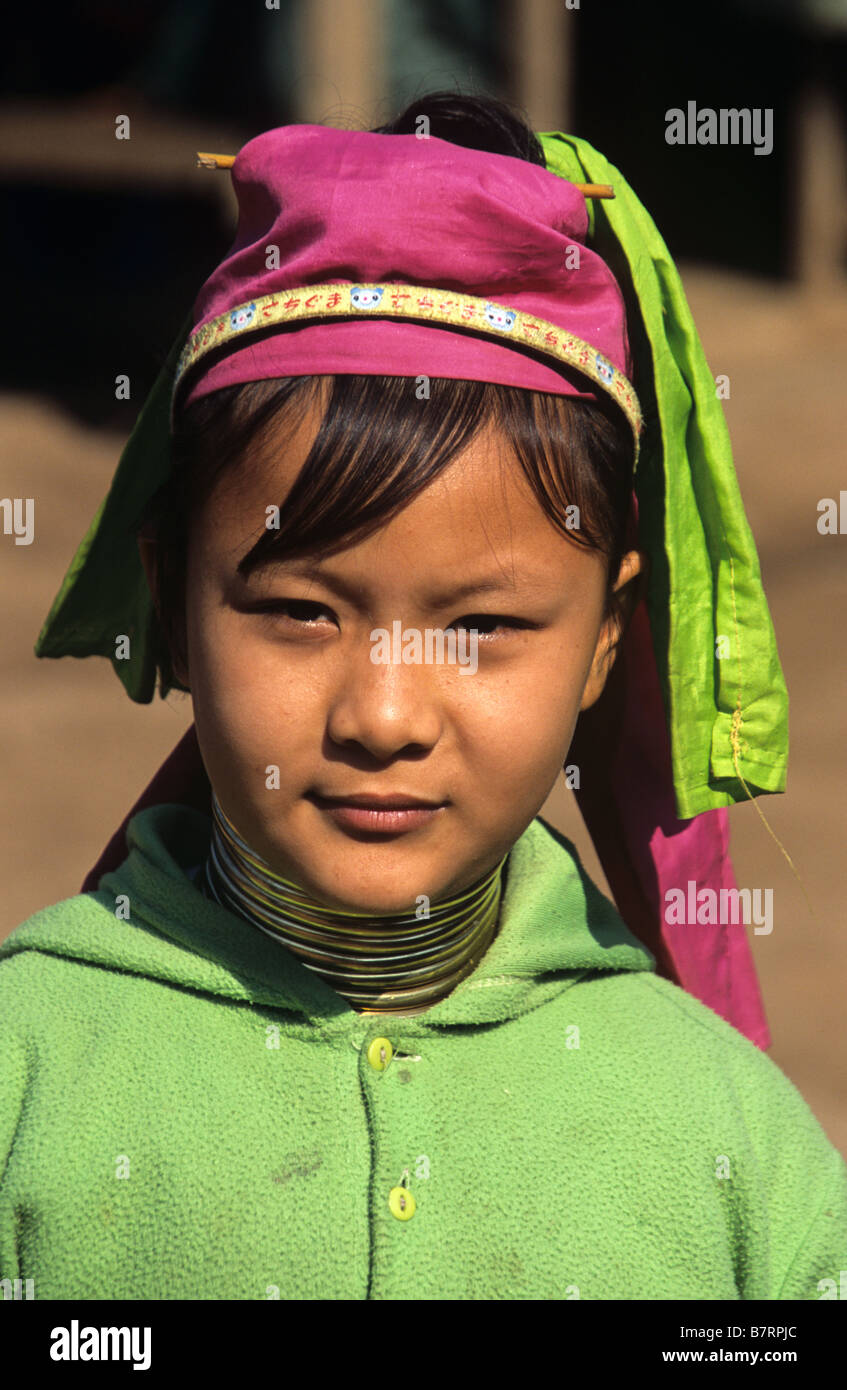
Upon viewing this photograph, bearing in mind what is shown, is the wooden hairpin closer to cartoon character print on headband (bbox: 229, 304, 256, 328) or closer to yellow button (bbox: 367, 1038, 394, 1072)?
cartoon character print on headband (bbox: 229, 304, 256, 328)

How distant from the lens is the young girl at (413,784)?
1387 mm

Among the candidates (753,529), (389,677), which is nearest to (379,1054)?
(389,677)

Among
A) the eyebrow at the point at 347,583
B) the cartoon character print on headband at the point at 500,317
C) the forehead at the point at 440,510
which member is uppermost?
the cartoon character print on headband at the point at 500,317

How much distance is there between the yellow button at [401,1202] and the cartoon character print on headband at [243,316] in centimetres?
81

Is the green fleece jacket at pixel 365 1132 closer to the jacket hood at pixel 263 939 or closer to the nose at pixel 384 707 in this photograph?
the jacket hood at pixel 263 939

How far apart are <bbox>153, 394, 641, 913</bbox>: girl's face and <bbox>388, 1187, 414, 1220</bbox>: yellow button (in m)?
0.26

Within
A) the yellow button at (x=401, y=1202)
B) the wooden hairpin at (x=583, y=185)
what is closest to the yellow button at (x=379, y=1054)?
the yellow button at (x=401, y=1202)

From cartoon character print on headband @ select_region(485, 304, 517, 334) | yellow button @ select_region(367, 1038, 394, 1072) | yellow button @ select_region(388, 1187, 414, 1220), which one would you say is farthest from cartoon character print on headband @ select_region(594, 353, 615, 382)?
yellow button @ select_region(388, 1187, 414, 1220)

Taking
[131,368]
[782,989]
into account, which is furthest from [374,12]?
[782,989]

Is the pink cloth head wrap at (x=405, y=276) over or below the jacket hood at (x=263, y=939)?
over

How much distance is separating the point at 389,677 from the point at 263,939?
0.34 metres

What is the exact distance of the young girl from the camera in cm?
139

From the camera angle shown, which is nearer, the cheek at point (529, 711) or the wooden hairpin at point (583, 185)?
the cheek at point (529, 711)

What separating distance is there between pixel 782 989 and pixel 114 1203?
7.38 ft
